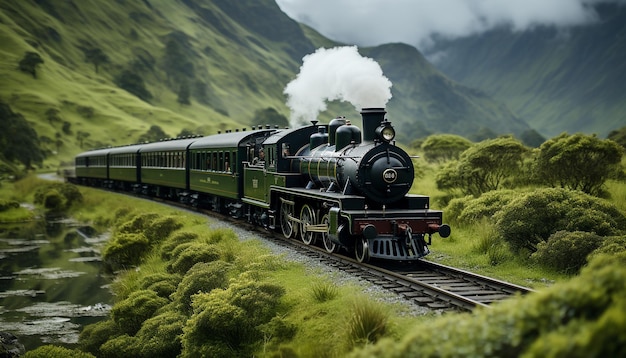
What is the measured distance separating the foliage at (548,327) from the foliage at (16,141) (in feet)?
226

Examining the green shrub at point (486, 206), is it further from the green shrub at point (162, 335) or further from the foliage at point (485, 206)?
the green shrub at point (162, 335)

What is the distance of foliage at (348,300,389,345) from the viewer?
26.8ft

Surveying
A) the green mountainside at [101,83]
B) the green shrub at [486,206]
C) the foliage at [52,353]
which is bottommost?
the foliage at [52,353]

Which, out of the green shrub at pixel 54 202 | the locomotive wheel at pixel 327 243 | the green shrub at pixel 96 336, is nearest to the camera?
the green shrub at pixel 96 336

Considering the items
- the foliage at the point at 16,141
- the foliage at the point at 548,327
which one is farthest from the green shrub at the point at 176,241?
the foliage at the point at 16,141

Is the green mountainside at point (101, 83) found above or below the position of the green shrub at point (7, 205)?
above

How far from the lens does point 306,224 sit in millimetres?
16172

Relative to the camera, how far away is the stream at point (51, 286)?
15.1 metres

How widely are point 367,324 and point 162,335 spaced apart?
474 centimetres

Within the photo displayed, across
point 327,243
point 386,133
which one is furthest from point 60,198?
point 386,133

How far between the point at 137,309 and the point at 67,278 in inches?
358

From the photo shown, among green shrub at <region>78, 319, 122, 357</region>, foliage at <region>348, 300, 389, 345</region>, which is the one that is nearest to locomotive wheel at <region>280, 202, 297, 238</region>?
green shrub at <region>78, 319, 122, 357</region>

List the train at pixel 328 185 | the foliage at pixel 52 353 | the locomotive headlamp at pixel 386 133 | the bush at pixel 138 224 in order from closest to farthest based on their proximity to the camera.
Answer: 1. the foliage at pixel 52 353
2. the train at pixel 328 185
3. the locomotive headlamp at pixel 386 133
4. the bush at pixel 138 224

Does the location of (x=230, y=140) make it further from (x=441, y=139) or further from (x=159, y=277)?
(x=441, y=139)
